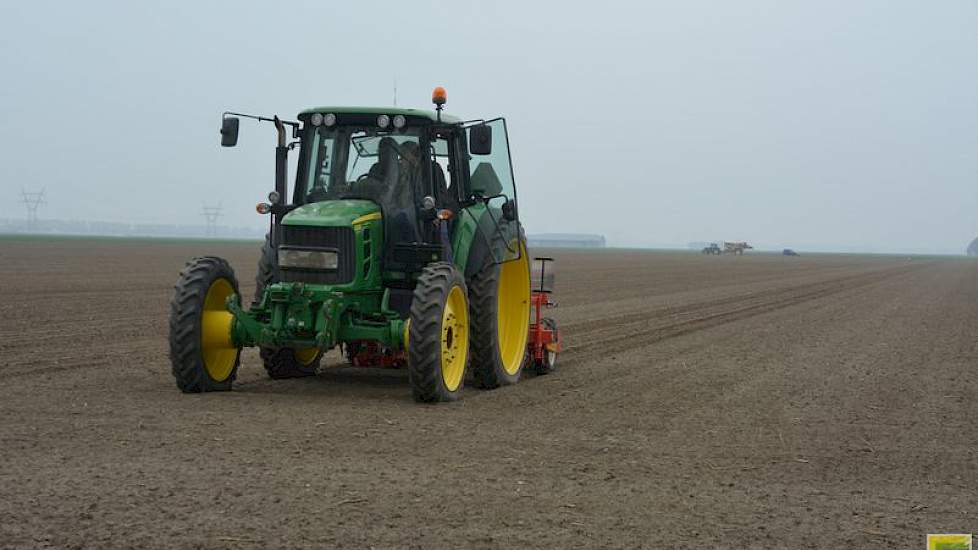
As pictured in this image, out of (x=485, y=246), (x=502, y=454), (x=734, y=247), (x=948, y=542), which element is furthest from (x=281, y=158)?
(x=734, y=247)

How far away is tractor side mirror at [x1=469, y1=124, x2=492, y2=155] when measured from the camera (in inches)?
357

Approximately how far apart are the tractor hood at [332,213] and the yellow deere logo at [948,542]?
17.4ft

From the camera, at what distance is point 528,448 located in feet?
23.7

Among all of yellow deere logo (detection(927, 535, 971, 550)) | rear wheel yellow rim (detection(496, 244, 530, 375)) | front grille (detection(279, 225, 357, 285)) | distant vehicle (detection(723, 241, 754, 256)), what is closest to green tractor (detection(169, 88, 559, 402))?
front grille (detection(279, 225, 357, 285))

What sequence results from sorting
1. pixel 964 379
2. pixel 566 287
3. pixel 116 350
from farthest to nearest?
pixel 566 287 < pixel 116 350 < pixel 964 379

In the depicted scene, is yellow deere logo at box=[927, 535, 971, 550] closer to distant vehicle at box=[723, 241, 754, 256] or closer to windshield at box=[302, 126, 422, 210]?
windshield at box=[302, 126, 422, 210]

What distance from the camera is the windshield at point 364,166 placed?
9.59m

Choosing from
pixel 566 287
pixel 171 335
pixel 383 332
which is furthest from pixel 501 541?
pixel 566 287

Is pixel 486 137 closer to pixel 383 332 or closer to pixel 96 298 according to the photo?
pixel 383 332

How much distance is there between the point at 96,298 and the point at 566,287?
14187mm

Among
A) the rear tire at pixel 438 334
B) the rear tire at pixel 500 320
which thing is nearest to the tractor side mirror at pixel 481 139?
the rear tire at pixel 438 334

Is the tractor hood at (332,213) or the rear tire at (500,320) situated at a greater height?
the tractor hood at (332,213)

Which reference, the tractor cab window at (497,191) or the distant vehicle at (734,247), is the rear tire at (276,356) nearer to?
the tractor cab window at (497,191)

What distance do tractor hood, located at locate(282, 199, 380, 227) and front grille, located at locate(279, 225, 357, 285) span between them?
2.2 inches
